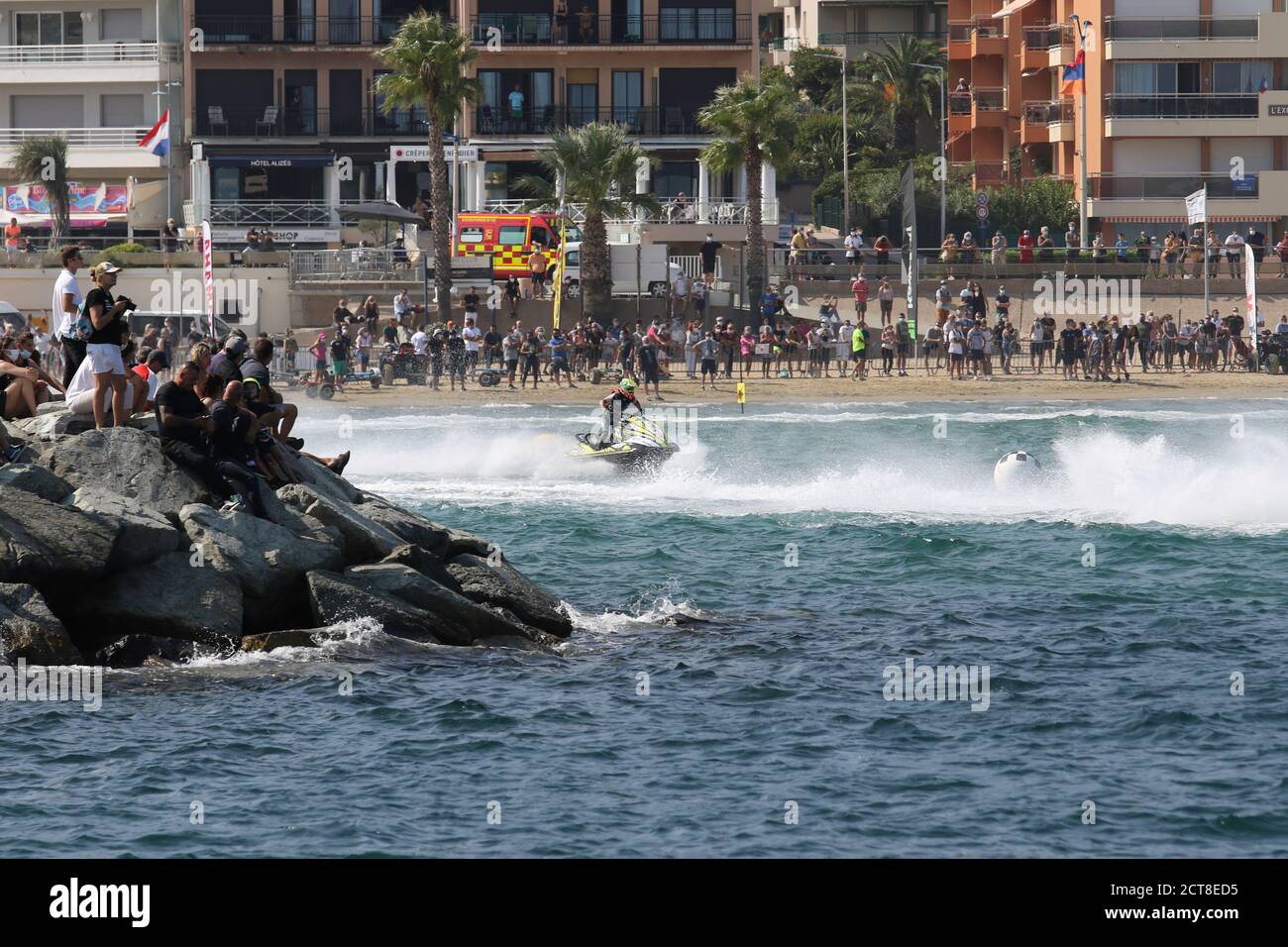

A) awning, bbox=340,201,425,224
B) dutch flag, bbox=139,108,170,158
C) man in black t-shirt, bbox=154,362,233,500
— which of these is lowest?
man in black t-shirt, bbox=154,362,233,500

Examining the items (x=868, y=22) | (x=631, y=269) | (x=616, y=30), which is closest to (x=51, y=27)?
(x=616, y=30)

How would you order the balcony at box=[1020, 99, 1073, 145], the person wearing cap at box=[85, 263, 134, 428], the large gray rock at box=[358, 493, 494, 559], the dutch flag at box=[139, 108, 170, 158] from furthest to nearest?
the balcony at box=[1020, 99, 1073, 145] < the dutch flag at box=[139, 108, 170, 158] < the large gray rock at box=[358, 493, 494, 559] < the person wearing cap at box=[85, 263, 134, 428]

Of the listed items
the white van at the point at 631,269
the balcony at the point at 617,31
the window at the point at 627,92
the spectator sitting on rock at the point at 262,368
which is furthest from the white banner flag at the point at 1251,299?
the spectator sitting on rock at the point at 262,368

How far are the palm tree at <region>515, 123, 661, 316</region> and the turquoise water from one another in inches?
1101

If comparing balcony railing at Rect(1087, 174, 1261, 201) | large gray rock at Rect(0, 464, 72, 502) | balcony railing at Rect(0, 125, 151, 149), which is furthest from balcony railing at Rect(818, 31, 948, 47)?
large gray rock at Rect(0, 464, 72, 502)

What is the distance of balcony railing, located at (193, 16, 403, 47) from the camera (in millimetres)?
76938

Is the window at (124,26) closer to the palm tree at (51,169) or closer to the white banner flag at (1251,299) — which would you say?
the palm tree at (51,169)

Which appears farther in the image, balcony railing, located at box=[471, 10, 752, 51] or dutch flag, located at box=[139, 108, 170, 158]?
balcony railing, located at box=[471, 10, 752, 51]

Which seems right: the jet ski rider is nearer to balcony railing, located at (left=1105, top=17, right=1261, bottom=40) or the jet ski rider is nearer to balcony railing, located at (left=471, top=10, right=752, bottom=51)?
balcony railing, located at (left=471, top=10, right=752, bottom=51)

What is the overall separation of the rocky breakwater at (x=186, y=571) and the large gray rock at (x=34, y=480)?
0.06 ft

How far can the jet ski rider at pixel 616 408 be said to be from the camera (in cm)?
3600
